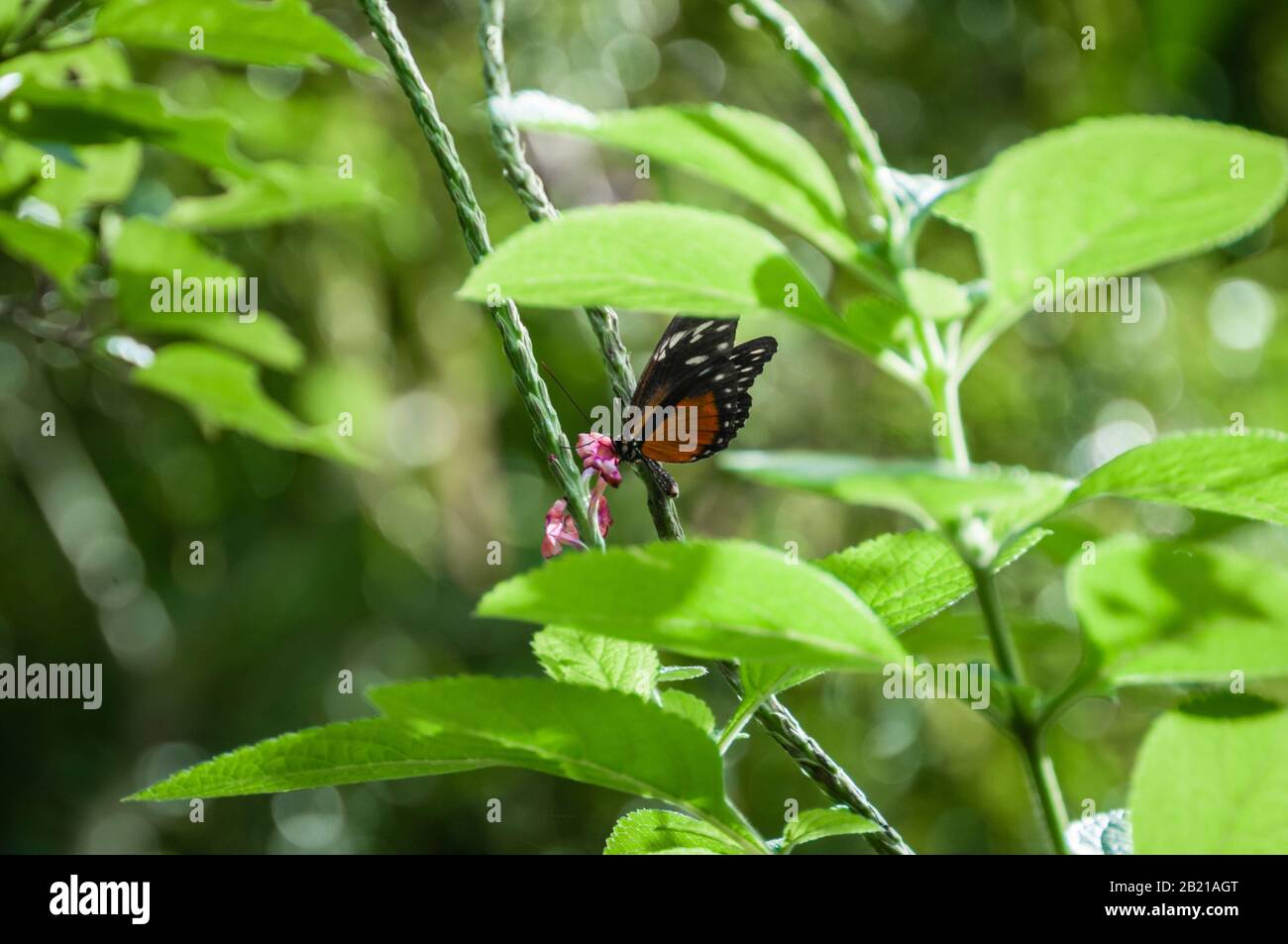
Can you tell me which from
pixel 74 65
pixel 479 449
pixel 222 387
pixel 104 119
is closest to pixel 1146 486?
pixel 104 119

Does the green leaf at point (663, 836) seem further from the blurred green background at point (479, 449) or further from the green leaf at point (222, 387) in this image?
the blurred green background at point (479, 449)

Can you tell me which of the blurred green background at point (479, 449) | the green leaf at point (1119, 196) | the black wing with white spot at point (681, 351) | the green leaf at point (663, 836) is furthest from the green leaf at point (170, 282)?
the blurred green background at point (479, 449)

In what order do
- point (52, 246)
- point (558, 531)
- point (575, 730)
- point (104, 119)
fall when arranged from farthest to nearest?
point (52, 246), point (104, 119), point (558, 531), point (575, 730)

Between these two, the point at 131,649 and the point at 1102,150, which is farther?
the point at 131,649

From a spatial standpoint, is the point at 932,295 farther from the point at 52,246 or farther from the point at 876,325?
the point at 52,246

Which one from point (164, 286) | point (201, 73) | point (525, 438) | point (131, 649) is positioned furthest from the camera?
point (525, 438)
